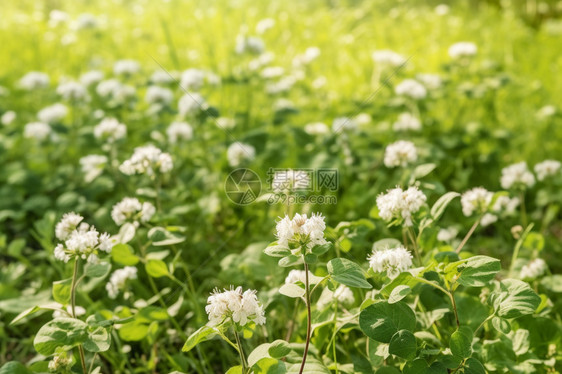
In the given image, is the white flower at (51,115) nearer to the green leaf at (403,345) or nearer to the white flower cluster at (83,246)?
the white flower cluster at (83,246)

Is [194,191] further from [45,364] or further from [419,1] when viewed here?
[419,1]

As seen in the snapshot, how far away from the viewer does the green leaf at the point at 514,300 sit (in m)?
0.97

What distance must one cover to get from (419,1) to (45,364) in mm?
5541

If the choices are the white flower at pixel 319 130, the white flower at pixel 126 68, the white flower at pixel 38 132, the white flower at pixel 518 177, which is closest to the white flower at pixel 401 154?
the white flower at pixel 518 177

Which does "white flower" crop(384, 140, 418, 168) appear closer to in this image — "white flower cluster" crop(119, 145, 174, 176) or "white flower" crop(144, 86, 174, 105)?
"white flower cluster" crop(119, 145, 174, 176)

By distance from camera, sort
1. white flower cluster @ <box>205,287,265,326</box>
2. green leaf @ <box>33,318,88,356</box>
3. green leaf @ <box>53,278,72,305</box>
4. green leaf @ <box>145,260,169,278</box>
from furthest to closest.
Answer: green leaf @ <box>145,260,169,278</box> < green leaf @ <box>53,278,72,305</box> < green leaf @ <box>33,318,88,356</box> < white flower cluster @ <box>205,287,265,326</box>

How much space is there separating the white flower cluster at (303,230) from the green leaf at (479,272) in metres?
0.25

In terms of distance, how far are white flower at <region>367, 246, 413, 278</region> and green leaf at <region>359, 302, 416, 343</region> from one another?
61 millimetres

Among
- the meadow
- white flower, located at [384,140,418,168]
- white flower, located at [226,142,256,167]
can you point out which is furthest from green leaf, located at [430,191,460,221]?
white flower, located at [226,142,256,167]

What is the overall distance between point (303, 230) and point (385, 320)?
21 cm

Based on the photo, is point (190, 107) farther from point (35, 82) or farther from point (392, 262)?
point (392, 262)

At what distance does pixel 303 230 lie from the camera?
0.98 m

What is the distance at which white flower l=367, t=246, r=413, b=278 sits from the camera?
1.05 metres

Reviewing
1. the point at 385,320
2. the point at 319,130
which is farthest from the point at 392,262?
the point at 319,130
